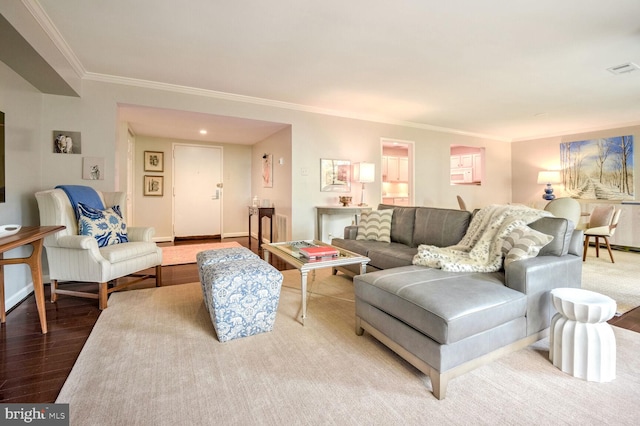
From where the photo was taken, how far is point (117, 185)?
3.79 meters

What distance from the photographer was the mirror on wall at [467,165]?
7.15 m

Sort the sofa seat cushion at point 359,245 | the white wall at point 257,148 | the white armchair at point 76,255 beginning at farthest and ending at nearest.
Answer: the sofa seat cushion at point 359,245 < the white wall at point 257,148 < the white armchair at point 76,255

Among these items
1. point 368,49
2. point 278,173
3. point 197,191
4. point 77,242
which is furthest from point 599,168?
point 77,242

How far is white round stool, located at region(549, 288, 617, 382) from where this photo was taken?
157cm

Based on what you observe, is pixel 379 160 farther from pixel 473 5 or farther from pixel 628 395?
pixel 628 395

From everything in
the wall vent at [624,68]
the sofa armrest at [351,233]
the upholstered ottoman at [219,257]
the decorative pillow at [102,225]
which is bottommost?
the upholstered ottoman at [219,257]

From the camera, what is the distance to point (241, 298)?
6.66 feet

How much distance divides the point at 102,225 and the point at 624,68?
5.76 metres

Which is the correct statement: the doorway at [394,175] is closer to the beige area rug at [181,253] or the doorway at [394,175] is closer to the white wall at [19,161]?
the beige area rug at [181,253]

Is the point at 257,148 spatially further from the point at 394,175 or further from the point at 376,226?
the point at 376,226

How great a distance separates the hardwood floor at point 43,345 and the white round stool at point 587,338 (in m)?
1.01

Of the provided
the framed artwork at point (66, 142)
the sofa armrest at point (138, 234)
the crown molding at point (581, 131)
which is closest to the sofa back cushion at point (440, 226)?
the sofa armrest at point (138, 234)

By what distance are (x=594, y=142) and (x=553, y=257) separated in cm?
588

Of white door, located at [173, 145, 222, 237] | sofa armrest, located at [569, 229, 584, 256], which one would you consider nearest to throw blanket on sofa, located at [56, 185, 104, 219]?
white door, located at [173, 145, 222, 237]
